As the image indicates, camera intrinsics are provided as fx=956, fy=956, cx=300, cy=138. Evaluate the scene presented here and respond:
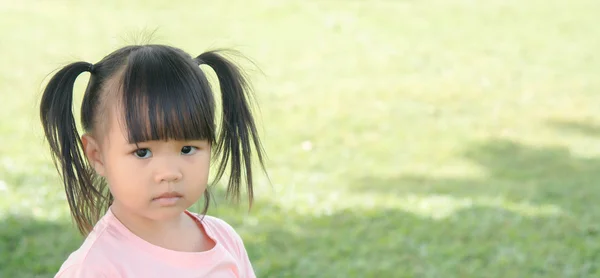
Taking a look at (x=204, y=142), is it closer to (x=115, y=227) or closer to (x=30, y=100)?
(x=115, y=227)

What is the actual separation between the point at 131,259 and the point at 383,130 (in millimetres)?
5926

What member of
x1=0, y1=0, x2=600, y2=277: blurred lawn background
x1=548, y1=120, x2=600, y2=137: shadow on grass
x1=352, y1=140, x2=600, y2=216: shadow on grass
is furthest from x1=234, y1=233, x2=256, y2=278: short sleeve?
x1=548, y1=120, x2=600, y2=137: shadow on grass

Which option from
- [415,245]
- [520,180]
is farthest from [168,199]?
[520,180]

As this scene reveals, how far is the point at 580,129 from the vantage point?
8117 millimetres

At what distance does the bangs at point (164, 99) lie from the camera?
6.60ft

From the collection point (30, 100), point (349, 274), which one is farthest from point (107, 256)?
point (30, 100)

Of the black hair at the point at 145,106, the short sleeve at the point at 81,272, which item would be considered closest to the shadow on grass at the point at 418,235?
the black hair at the point at 145,106

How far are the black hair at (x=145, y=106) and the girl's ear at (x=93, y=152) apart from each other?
0.02 metres

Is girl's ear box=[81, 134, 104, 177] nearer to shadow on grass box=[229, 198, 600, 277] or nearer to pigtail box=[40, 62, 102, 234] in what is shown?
pigtail box=[40, 62, 102, 234]

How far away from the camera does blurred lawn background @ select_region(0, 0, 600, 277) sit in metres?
4.73

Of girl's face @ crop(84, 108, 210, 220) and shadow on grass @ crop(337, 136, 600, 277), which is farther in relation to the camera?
shadow on grass @ crop(337, 136, 600, 277)

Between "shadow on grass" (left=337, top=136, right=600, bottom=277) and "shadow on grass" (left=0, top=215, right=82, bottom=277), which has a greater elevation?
"shadow on grass" (left=0, top=215, right=82, bottom=277)

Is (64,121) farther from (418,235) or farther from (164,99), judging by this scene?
(418,235)

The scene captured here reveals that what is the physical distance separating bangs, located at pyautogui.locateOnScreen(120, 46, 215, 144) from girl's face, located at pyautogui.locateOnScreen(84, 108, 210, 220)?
26 mm
